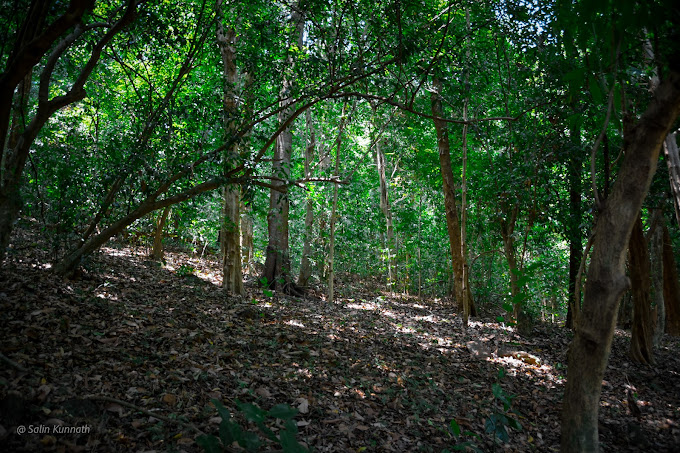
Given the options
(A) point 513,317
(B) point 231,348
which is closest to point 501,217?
(A) point 513,317

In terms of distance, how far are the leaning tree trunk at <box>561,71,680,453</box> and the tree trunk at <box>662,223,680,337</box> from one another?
10512 mm

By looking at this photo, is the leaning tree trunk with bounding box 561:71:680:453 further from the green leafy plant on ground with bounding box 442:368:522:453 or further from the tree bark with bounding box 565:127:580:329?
the tree bark with bounding box 565:127:580:329

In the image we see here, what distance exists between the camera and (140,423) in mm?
3143

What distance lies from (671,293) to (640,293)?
5.70m

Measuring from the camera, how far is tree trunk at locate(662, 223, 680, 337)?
36.1 ft

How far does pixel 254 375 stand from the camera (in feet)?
15.0

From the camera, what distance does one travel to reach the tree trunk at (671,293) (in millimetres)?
11008

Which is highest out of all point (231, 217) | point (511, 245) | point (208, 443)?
point (231, 217)

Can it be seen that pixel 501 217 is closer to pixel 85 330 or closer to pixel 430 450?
pixel 430 450

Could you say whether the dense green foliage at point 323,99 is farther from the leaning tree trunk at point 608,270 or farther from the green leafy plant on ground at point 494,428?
the green leafy plant on ground at point 494,428

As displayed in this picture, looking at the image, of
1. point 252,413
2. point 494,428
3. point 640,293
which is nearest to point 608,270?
point 494,428

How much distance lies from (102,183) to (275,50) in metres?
3.45

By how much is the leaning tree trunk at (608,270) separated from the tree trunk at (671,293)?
34.5 ft

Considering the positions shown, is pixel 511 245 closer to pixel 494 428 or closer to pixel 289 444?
pixel 494 428
